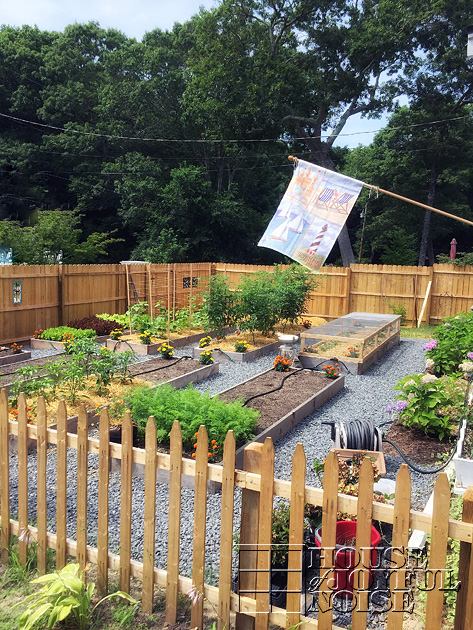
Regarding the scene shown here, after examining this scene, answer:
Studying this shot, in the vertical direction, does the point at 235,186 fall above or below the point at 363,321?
above

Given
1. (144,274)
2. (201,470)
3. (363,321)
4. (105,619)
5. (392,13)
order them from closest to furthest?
1. (201,470)
2. (105,619)
3. (363,321)
4. (144,274)
5. (392,13)

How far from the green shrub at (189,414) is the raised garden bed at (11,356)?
18.6ft

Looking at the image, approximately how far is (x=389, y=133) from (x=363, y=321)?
18.3 meters

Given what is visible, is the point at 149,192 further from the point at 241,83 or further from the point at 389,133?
the point at 389,133

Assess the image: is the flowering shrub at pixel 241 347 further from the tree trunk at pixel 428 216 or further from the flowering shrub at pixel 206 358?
the tree trunk at pixel 428 216

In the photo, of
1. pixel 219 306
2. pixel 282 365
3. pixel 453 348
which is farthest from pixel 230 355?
pixel 453 348

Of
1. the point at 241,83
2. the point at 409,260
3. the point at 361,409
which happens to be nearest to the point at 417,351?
the point at 361,409

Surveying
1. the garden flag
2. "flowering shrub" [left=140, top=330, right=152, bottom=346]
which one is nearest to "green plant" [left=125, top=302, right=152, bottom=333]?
"flowering shrub" [left=140, top=330, right=152, bottom=346]

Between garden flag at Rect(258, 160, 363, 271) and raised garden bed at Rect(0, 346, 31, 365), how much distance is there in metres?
5.96

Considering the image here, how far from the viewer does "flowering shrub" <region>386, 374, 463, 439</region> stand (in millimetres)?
5910

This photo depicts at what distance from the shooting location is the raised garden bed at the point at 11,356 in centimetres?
1059

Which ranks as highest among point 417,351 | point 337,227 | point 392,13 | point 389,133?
point 392,13

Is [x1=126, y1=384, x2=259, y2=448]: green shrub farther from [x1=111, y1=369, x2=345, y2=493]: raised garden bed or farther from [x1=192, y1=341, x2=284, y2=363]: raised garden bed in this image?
[x1=192, y1=341, x2=284, y2=363]: raised garden bed

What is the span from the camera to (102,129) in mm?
29750
